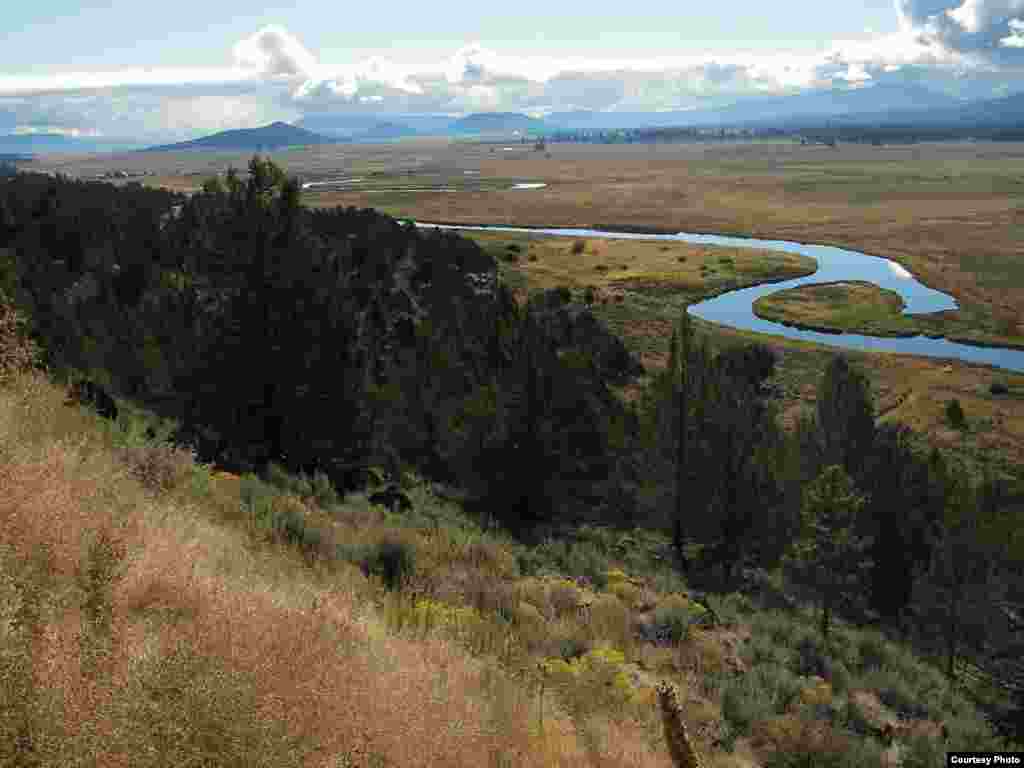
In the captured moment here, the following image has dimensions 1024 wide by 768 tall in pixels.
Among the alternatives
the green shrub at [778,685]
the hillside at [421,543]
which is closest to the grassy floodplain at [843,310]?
the hillside at [421,543]

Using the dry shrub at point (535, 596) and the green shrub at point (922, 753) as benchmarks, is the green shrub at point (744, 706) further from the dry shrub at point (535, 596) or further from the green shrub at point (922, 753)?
the dry shrub at point (535, 596)

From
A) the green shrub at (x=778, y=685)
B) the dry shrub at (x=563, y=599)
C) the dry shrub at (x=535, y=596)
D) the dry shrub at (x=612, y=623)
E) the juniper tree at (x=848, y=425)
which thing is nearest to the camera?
the green shrub at (x=778, y=685)

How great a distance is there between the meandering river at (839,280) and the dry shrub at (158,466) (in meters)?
63.4

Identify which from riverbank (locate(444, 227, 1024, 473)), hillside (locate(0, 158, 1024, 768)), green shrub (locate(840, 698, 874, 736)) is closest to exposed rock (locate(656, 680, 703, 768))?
hillside (locate(0, 158, 1024, 768))

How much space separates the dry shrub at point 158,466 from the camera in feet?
33.2

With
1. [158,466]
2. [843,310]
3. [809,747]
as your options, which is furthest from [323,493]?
[843,310]

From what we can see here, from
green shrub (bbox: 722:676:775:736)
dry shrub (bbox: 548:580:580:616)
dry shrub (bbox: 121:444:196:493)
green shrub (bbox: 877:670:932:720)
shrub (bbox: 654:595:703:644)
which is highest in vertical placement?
dry shrub (bbox: 121:444:196:493)

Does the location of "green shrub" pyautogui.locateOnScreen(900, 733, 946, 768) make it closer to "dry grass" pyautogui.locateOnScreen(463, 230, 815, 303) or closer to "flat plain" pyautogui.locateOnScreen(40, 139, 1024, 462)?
"flat plain" pyautogui.locateOnScreen(40, 139, 1024, 462)

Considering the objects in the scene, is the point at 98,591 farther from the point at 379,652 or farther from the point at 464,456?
the point at 464,456

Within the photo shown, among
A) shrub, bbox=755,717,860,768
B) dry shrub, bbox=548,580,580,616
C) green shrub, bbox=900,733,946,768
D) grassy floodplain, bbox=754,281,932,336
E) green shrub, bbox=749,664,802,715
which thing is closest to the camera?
shrub, bbox=755,717,860,768

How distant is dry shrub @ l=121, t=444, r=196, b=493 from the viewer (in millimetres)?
10134

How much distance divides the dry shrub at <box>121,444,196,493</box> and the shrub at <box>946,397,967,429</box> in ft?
157

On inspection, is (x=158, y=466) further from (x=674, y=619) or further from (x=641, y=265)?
(x=641, y=265)

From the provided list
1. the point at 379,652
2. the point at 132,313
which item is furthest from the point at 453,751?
the point at 132,313
